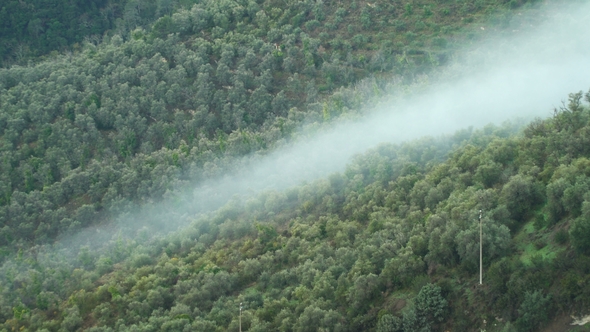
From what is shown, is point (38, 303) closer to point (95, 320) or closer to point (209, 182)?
point (95, 320)

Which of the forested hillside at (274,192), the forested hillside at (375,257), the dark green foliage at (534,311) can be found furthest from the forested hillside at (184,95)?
the dark green foliage at (534,311)

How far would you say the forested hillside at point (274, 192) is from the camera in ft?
197

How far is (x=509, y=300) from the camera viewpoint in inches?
2188

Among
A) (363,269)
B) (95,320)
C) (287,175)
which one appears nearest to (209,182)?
(287,175)

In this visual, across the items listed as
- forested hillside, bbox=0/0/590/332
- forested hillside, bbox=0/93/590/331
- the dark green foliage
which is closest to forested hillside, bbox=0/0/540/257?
forested hillside, bbox=0/0/590/332

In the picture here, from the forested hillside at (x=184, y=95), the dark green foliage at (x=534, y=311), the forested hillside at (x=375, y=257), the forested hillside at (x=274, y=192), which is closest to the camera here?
the dark green foliage at (x=534, y=311)

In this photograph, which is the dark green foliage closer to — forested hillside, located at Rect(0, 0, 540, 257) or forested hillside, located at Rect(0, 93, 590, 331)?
forested hillside, located at Rect(0, 93, 590, 331)

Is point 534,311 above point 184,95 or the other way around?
→ the other way around

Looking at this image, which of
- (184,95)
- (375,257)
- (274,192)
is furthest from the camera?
(184,95)

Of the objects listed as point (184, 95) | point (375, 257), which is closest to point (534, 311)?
point (375, 257)

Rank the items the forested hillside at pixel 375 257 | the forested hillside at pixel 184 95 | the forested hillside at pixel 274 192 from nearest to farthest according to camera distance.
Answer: the forested hillside at pixel 375 257 < the forested hillside at pixel 274 192 < the forested hillside at pixel 184 95

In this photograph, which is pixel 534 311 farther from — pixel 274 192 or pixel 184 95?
pixel 184 95

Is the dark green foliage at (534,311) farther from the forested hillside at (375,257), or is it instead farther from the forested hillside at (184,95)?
the forested hillside at (184,95)

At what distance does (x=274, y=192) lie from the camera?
81.3 meters
